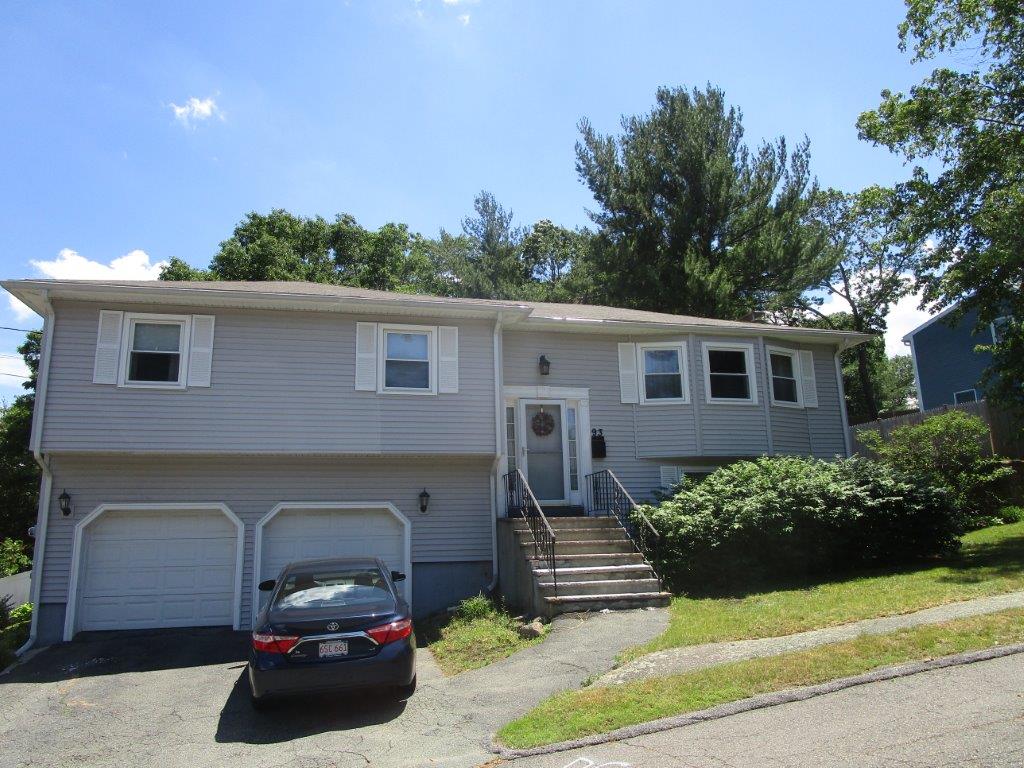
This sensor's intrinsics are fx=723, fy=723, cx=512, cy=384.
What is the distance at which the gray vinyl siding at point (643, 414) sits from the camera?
46.9ft

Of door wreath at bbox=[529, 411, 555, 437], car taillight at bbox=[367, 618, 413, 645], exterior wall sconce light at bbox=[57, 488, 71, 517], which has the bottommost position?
car taillight at bbox=[367, 618, 413, 645]

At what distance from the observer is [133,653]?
1031 centimetres

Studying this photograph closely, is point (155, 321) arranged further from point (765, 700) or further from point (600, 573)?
point (765, 700)

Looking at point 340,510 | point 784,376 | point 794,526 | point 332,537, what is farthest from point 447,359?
point 784,376

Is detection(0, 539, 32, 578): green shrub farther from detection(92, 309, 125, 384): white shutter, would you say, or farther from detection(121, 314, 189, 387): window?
detection(121, 314, 189, 387): window

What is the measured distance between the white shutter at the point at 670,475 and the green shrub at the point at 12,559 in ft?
67.7

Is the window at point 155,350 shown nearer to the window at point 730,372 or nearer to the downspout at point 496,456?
the downspout at point 496,456

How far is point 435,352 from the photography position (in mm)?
12820

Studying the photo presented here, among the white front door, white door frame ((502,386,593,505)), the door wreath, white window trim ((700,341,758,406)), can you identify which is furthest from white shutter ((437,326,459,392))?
white window trim ((700,341,758,406))

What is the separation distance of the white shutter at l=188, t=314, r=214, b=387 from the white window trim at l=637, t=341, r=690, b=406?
8.09 metres

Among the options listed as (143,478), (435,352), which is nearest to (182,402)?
(143,478)

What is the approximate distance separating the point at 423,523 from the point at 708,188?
1811cm

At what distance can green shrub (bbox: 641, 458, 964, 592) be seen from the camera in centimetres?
1098

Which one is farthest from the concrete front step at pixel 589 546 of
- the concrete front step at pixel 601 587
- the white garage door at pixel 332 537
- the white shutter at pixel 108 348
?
the white shutter at pixel 108 348
